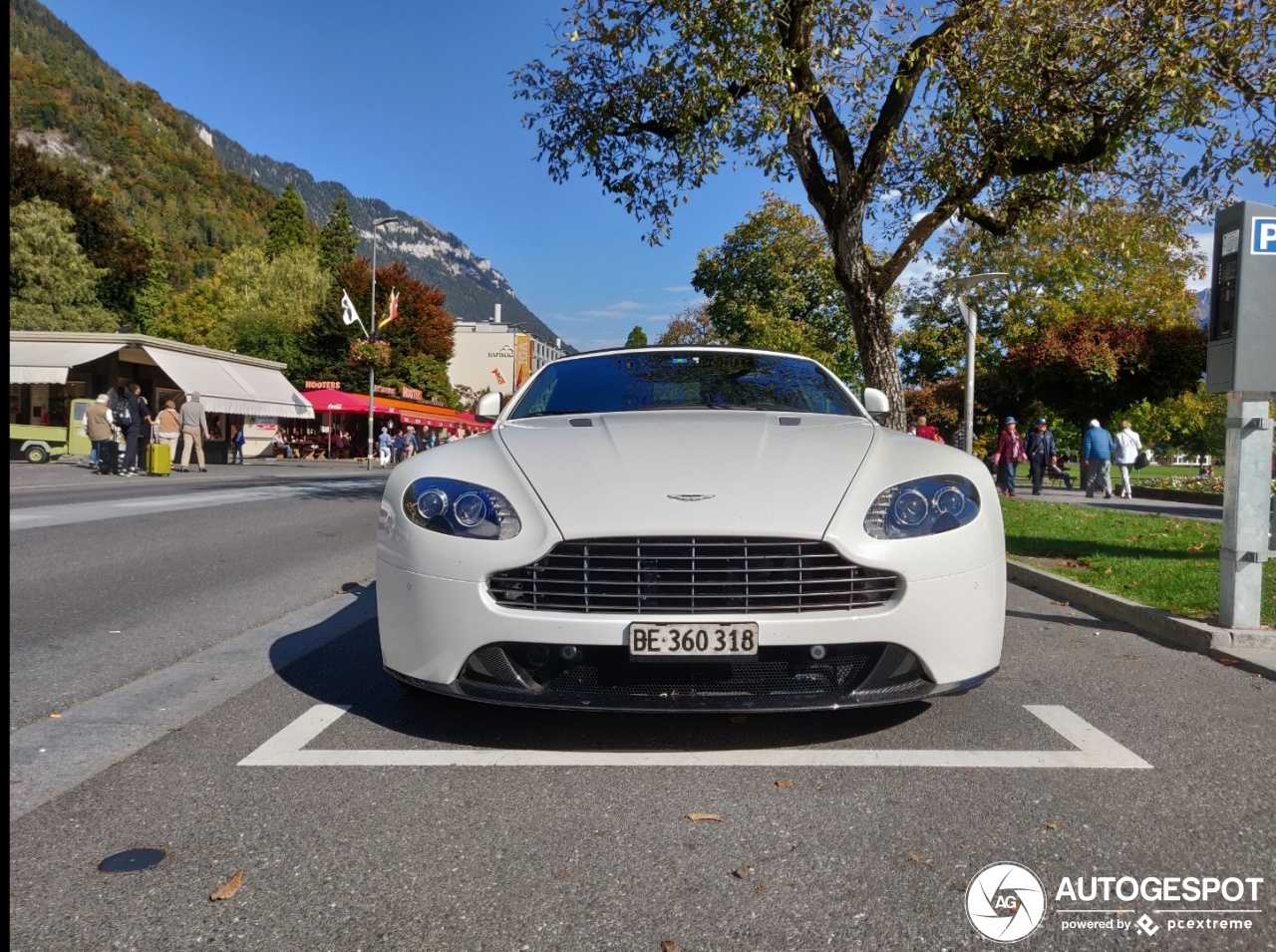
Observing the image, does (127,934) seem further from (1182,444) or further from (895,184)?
(1182,444)

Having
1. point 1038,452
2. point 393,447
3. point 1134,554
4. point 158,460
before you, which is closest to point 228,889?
point 1134,554

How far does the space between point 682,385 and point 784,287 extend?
2803 centimetres

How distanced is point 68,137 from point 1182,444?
5156 inches

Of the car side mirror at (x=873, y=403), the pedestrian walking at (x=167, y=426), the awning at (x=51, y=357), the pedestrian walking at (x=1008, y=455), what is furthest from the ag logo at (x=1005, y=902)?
the awning at (x=51, y=357)

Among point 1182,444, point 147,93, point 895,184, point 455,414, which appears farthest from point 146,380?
point 147,93

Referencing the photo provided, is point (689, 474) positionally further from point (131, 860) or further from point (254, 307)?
point (254, 307)

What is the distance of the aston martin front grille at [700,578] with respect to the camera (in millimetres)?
2918

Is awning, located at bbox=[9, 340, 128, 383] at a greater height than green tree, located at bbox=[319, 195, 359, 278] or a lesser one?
lesser

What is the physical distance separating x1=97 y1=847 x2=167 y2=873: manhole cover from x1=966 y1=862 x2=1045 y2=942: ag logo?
193cm

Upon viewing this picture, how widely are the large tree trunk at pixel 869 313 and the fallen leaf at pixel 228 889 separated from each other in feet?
34.3

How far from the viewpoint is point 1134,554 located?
8.34m

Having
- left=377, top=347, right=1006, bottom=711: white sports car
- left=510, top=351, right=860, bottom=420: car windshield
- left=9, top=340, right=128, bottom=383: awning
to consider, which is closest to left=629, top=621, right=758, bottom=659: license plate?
left=377, top=347, right=1006, bottom=711: white sports car

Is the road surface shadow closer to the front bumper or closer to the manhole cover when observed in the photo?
the front bumper

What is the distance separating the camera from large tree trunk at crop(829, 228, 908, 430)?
38.7 ft
